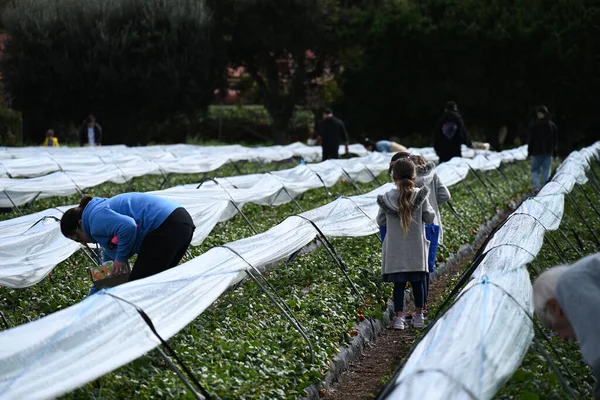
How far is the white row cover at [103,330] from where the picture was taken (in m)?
3.73

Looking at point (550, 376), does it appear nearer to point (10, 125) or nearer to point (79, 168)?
point (79, 168)

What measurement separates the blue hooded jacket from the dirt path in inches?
64.6

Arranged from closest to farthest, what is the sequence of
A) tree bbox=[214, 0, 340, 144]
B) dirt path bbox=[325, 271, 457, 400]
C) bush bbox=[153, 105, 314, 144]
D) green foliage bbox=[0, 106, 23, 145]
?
dirt path bbox=[325, 271, 457, 400] < green foliage bbox=[0, 106, 23, 145] < tree bbox=[214, 0, 340, 144] < bush bbox=[153, 105, 314, 144]

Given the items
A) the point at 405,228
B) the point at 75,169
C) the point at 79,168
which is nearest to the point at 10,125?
the point at 75,169

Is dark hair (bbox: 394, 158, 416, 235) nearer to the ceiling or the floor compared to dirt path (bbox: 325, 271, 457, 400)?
nearer to the ceiling

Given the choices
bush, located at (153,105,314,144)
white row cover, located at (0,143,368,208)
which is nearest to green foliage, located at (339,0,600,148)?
bush, located at (153,105,314,144)

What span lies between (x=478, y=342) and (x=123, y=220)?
2479mm

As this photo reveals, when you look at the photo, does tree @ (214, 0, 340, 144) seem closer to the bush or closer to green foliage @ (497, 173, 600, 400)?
the bush

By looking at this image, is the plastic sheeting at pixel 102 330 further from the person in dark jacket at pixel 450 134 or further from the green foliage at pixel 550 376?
the person in dark jacket at pixel 450 134

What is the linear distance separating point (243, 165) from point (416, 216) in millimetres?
16705

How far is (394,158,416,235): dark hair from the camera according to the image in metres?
6.75

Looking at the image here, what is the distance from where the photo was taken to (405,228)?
22.3 feet

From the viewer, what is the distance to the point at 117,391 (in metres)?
4.88

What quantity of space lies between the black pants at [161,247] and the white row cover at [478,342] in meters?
1.98
